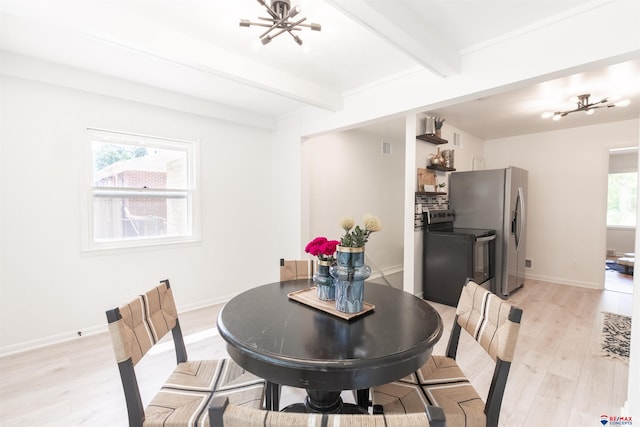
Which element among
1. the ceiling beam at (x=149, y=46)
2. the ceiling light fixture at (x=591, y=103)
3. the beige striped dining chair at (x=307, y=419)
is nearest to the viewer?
the beige striped dining chair at (x=307, y=419)

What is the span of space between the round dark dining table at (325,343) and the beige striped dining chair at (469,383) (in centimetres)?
19

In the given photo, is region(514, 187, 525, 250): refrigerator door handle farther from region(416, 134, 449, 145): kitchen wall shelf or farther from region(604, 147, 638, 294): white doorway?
region(604, 147, 638, 294): white doorway

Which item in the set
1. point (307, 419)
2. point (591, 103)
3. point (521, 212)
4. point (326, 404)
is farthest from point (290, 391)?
point (591, 103)

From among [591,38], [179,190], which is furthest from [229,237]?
[591,38]

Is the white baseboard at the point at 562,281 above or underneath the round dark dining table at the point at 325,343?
underneath

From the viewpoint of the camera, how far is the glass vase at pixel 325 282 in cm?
151

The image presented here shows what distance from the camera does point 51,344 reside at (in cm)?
265

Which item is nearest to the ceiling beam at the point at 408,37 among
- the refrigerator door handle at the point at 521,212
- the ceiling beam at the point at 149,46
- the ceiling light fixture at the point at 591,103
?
the ceiling beam at the point at 149,46

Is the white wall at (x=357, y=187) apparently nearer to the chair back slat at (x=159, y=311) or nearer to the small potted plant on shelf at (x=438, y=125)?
the small potted plant on shelf at (x=438, y=125)

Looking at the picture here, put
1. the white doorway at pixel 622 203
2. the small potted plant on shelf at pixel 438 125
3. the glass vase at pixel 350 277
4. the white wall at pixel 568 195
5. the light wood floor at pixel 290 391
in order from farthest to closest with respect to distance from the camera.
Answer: the white doorway at pixel 622 203
the white wall at pixel 568 195
the small potted plant on shelf at pixel 438 125
the light wood floor at pixel 290 391
the glass vase at pixel 350 277

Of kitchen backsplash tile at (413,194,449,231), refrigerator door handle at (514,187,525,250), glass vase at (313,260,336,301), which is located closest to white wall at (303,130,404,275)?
kitchen backsplash tile at (413,194,449,231)

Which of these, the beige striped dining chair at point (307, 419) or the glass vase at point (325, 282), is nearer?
the beige striped dining chair at point (307, 419)

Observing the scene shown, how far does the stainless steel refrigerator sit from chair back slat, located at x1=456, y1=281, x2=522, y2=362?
294 cm

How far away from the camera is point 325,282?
1511 mm
